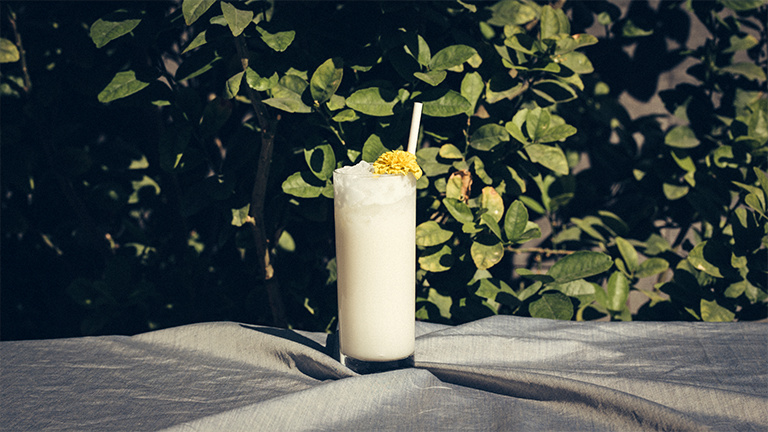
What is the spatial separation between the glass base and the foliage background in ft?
1.17

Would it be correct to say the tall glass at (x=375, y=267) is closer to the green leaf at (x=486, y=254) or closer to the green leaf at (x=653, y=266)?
the green leaf at (x=486, y=254)

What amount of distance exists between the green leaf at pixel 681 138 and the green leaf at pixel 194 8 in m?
1.16

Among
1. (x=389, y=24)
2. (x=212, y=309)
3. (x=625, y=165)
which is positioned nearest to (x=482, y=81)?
(x=389, y=24)

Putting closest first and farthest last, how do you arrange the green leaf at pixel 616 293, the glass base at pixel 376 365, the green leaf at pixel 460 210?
the glass base at pixel 376 365
the green leaf at pixel 460 210
the green leaf at pixel 616 293

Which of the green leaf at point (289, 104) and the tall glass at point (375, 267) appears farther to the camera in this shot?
the green leaf at point (289, 104)

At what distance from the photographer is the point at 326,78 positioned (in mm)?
1032

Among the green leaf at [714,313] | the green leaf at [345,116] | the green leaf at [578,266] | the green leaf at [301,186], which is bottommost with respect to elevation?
the green leaf at [714,313]

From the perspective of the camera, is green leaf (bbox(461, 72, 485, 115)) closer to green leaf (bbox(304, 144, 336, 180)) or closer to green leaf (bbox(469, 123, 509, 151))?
green leaf (bbox(469, 123, 509, 151))

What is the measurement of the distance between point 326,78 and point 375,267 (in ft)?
1.42

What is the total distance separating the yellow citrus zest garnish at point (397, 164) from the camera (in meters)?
0.74

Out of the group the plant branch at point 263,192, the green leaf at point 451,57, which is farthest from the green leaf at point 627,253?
the plant branch at point 263,192

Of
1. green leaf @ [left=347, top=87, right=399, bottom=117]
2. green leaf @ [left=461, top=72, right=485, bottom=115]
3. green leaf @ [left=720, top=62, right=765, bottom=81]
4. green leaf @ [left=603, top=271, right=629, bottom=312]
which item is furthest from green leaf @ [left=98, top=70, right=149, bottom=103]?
green leaf @ [left=720, top=62, right=765, bottom=81]

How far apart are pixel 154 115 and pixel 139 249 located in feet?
1.20

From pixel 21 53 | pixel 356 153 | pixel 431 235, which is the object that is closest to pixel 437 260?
pixel 431 235
